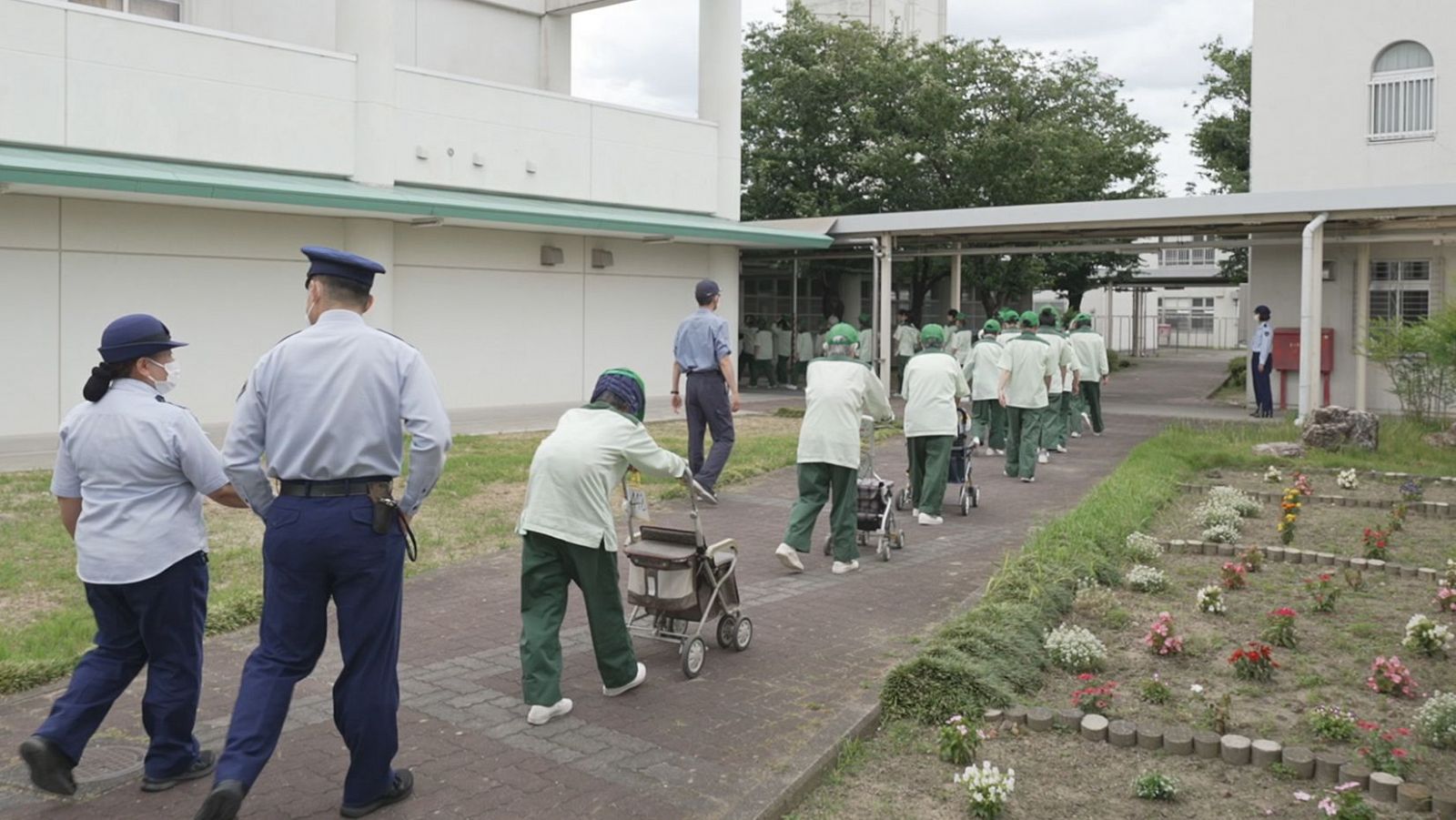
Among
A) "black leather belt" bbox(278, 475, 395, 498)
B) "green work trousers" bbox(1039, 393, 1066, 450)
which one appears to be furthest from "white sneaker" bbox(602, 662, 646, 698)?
"green work trousers" bbox(1039, 393, 1066, 450)

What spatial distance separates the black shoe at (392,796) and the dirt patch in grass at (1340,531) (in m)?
6.87

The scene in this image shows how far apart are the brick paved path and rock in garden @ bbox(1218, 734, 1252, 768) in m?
1.55

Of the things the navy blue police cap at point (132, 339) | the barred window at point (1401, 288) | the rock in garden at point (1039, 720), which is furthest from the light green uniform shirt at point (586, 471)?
the barred window at point (1401, 288)

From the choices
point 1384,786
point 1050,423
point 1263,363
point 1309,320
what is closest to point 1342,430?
point 1050,423

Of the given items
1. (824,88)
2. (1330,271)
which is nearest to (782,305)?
(824,88)

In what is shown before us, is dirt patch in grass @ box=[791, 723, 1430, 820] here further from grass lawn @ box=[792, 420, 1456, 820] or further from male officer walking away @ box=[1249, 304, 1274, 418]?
male officer walking away @ box=[1249, 304, 1274, 418]

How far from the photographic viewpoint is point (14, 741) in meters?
5.40

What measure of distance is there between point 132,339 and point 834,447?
4.76 meters

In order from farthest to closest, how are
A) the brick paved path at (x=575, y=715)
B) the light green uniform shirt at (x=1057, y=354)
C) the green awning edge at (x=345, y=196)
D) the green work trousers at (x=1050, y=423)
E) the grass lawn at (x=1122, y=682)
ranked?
the green work trousers at (x=1050, y=423), the light green uniform shirt at (x=1057, y=354), the green awning edge at (x=345, y=196), the grass lawn at (x=1122, y=682), the brick paved path at (x=575, y=715)

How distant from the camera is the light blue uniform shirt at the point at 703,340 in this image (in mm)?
11352

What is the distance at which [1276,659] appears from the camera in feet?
21.4

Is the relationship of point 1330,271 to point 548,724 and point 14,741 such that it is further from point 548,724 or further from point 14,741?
point 14,741

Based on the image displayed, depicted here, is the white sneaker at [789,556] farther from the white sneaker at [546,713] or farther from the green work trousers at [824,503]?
the white sneaker at [546,713]

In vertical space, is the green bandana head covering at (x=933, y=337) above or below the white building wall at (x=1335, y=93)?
below
